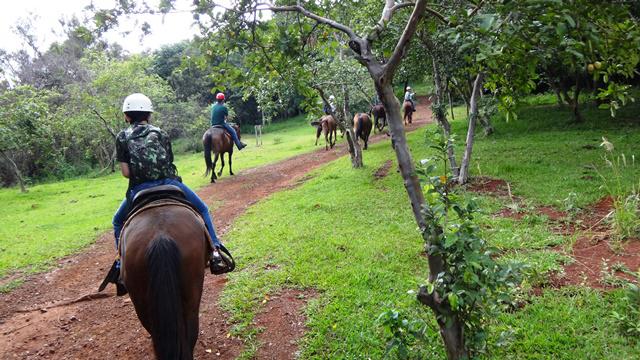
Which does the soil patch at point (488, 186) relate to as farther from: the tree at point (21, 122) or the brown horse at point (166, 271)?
the tree at point (21, 122)

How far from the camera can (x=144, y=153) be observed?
418 centimetres

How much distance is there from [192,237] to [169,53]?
3662 cm

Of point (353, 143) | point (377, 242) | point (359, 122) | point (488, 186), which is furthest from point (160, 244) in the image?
point (359, 122)

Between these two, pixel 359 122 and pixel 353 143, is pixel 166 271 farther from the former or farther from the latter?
pixel 359 122

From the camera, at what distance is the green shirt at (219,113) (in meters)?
13.4

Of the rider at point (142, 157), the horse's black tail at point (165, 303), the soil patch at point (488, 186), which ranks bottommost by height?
the soil patch at point (488, 186)

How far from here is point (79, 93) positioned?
23750 millimetres

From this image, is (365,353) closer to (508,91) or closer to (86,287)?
(508,91)

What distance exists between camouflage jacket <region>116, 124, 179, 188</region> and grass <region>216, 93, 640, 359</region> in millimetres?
1916

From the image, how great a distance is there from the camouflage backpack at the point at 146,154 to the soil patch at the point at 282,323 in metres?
1.97

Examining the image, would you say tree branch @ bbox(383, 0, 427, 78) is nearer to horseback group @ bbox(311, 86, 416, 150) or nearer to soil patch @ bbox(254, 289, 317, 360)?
soil patch @ bbox(254, 289, 317, 360)

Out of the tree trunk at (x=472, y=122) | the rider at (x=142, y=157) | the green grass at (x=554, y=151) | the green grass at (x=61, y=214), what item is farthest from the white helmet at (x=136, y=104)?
the tree trunk at (x=472, y=122)

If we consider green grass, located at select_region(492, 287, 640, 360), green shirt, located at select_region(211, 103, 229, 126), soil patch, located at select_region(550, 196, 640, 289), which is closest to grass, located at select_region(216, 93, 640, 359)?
green grass, located at select_region(492, 287, 640, 360)

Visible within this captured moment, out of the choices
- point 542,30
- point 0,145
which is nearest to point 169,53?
point 0,145
